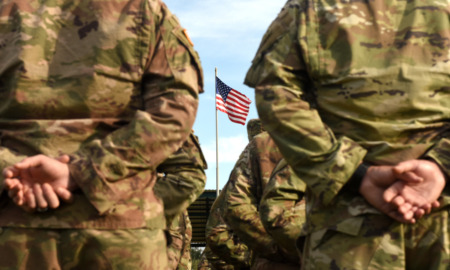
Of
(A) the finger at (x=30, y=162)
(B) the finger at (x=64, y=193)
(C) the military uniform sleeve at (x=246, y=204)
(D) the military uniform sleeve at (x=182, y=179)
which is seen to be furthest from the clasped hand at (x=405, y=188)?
(C) the military uniform sleeve at (x=246, y=204)

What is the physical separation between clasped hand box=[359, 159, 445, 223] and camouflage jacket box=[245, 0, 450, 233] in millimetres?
62

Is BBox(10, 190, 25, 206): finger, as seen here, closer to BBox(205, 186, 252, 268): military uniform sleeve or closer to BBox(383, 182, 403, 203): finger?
BBox(383, 182, 403, 203): finger

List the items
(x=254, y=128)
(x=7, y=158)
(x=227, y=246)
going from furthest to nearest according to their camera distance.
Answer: (x=254, y=128) < (x=227, y=246) < (x=7, y=158)

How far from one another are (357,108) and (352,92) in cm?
8

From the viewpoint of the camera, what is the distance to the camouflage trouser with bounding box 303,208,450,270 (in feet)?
11.2

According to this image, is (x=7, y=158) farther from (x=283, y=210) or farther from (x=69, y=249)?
(x=283, y=210)

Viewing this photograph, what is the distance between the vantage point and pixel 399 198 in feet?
11.1

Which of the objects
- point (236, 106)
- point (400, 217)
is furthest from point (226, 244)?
point (236, 106)

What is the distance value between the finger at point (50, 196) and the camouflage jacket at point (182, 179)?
60.1 inches

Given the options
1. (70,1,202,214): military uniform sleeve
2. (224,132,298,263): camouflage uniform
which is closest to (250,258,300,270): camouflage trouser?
(224,132,298,263): camouflage uniform

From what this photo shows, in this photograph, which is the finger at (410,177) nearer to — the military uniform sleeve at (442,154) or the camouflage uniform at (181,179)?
the military uniform sleeve at (442,154)

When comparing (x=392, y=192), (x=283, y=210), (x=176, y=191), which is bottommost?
(x=283, y=210)

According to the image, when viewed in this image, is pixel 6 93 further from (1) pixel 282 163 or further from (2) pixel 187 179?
(1) pixel 282 163

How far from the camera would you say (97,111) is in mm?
3824
